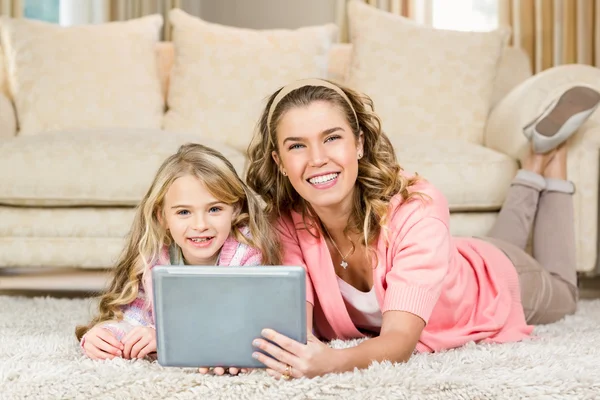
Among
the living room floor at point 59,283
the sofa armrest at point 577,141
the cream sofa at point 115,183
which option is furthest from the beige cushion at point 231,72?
the sofa armrest at point 577,141

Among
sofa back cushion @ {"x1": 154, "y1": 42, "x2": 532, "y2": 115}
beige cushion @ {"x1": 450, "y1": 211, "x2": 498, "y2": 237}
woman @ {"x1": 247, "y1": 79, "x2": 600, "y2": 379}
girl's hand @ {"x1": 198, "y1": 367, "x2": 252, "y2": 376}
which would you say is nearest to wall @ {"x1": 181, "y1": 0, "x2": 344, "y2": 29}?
sofa back cushion @ {"x1": 154, "y1": 42, "x2": 532, "y2": 115}

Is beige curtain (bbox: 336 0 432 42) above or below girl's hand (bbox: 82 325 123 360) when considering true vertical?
above

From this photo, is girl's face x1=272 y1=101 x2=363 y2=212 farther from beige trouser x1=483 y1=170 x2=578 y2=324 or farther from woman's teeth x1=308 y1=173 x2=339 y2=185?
beige trouser x1=483 y1=170 x2=578 y2=324

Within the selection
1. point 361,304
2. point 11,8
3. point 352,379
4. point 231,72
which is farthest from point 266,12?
point 352,379

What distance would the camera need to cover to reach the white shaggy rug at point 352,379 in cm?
117

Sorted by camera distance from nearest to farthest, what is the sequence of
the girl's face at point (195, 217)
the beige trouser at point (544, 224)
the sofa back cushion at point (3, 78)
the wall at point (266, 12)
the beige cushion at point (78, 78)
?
the girl's face at point (195, 217) < the beige trouser at point (544, 224) < the beige cushion at point (78, 78) < the sofa back cushion at point (3, 78) < the wall at point (266, 12)

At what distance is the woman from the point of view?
4.52 ft

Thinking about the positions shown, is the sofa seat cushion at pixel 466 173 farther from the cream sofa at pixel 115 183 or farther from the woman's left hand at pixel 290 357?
the woman's left hand at pixel 290 357

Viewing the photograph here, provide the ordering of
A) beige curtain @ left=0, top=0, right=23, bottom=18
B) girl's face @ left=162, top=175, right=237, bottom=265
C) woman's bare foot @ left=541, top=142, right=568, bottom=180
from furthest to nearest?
beige curtain @ left=0, top=0, right=23, bottom=18 < woman's bare foot @ left=541, top=142, right=568, bottom=180 < girl's face @ left=162, top=175, right=237, bottom=265

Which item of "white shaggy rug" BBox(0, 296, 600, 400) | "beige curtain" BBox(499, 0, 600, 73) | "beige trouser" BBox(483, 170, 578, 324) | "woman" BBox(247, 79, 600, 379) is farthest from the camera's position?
"beige curtain" BBox(499, 0, 600, 73)

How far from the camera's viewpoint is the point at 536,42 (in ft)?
14.3

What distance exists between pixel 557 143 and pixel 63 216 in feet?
4.93

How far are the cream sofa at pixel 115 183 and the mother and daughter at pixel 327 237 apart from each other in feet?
2.07

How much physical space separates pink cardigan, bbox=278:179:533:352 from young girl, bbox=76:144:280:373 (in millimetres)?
90
